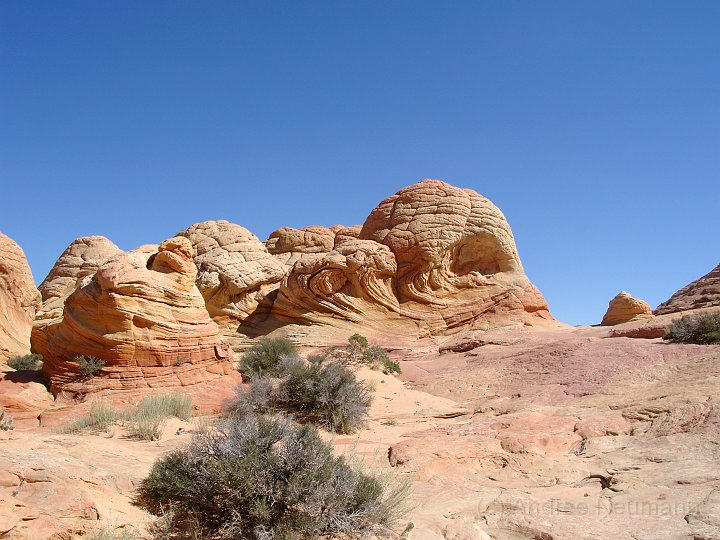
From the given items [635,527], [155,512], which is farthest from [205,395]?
[635,527]

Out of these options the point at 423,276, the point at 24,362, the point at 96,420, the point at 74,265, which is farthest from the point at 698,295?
the point at 74,265

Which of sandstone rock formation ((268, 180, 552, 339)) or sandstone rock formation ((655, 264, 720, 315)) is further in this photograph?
sandstone rock formation ((268, 180, 552, 339))

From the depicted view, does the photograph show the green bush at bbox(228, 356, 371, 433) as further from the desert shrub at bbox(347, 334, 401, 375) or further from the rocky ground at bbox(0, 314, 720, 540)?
the desert shrub at bbox(347, 334, 401, 375)

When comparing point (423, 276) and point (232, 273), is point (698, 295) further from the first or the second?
point (232, 273)

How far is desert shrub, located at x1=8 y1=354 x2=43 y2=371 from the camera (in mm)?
13734

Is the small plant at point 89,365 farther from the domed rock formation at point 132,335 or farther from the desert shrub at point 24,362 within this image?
the desert shrub at point 24,362

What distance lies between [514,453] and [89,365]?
776cm

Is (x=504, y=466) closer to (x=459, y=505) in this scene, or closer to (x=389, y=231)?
(x=459, y=505)

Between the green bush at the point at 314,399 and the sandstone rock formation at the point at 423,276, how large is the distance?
36.1 ft

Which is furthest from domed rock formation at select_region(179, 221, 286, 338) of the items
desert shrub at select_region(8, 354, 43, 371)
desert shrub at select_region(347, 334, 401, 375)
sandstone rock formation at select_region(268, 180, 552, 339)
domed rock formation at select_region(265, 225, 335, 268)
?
desert shrub at select_region(8, 354, 43, 371)

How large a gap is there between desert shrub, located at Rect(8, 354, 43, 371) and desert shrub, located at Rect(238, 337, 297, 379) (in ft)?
17.3

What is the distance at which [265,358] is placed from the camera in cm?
1344

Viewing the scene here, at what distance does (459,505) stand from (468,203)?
1911 cm

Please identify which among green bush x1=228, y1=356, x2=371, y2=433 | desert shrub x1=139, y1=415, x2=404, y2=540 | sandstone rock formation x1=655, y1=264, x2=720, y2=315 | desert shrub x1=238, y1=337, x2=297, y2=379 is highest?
sandstone rock formation x1=655, y1=264, x2=720, y2=315
